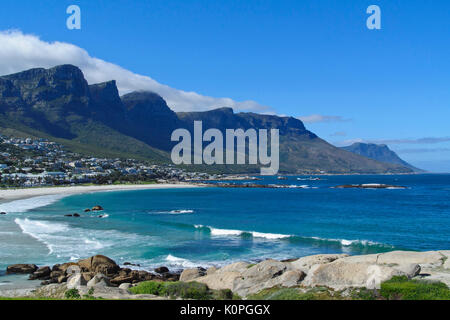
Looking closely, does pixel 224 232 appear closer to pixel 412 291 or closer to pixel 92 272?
pixel 92 272

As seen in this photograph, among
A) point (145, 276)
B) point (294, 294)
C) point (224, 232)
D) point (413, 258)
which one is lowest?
point (224, 232)

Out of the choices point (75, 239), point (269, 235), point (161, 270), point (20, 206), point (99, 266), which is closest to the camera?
point (99, 266)

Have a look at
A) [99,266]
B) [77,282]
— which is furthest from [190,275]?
[99,266]

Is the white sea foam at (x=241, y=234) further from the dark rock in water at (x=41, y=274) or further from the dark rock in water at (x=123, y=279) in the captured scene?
the dark rock in water at (x=41, y=274)

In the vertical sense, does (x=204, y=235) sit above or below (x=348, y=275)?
below

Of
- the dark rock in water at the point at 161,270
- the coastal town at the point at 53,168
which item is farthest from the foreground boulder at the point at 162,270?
the coastal town at the point at 53,168

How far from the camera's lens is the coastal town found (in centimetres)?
12875

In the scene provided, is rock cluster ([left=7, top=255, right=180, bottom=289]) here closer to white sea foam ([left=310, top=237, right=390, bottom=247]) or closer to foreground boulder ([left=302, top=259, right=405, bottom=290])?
foreground boulder ([left=302, top=259, right=405, bottom=290])

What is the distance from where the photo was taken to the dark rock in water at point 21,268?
87.9 feet

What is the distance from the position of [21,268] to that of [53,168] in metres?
144

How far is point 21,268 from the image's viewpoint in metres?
26.9

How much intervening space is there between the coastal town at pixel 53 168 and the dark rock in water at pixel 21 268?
342 feet

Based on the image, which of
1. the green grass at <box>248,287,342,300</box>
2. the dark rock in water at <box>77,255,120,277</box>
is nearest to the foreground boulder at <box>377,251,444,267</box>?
the green grass at <box>248,287,342,300</box>
